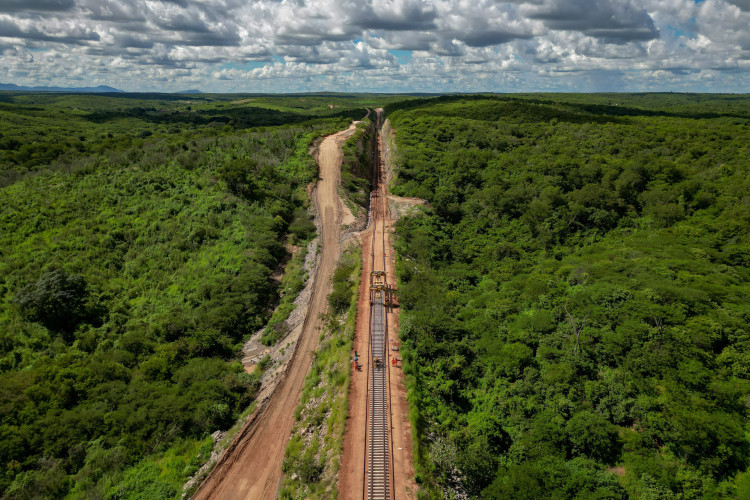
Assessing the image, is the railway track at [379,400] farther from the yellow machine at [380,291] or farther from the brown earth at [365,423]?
the brown earth at [365,423]

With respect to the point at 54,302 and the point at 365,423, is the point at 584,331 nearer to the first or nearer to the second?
the point at 365,423

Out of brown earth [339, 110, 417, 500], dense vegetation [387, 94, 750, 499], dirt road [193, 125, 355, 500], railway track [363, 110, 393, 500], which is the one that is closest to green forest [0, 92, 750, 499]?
dense vegetation [387, 94, 750, 499]

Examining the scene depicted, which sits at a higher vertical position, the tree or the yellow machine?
the yellow machine

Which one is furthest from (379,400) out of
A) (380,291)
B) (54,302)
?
(54,302)

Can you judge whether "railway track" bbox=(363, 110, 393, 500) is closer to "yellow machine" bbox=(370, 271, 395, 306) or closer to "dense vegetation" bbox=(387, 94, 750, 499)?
"yellow machine" bbox=(370, 271, 395, 306)

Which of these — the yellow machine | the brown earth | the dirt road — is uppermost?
the yellow machine
